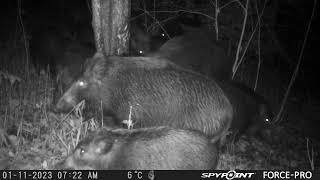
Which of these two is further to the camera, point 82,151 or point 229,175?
point 229,175

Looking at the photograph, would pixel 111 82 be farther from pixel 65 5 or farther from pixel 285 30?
pixel 285 30

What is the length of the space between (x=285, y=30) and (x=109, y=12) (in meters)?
5.76

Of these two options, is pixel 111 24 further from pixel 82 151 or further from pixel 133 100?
pixel 82 151

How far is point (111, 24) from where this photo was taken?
5.85m

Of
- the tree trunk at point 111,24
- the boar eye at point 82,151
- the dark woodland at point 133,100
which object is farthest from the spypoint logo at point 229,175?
the tree trunk at point 111,24

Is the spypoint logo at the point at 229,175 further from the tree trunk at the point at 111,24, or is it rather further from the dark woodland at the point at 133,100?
the tree trunk at the point at 111,24

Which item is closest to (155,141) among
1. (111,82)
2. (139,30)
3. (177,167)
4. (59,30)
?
(177,167)

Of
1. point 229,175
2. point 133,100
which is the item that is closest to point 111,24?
point 133,100

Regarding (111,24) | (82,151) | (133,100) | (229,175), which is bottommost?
(229,175)

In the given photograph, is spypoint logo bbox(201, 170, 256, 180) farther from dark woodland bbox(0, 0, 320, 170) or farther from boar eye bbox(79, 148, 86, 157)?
boar eye bbox(79, 148, 86, 157)

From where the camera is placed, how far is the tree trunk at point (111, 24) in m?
5.79

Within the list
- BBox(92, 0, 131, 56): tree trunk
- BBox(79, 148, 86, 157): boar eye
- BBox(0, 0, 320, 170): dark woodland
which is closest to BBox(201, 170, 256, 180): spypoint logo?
BBox(0, 0, 320, 170): dark woodland

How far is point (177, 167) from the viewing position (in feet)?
14.3

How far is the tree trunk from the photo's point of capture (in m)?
5.79
